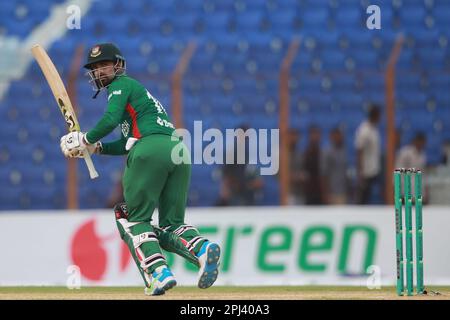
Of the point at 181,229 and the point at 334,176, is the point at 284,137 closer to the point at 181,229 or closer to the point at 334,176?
the point at 334,176

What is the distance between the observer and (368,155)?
11.8m

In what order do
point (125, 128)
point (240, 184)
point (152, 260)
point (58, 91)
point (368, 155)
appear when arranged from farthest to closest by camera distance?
1. point (368, 155)
2. point (240, 184)
3. point (58, 91)
4. point (125, 128)
5. point (152, 260)

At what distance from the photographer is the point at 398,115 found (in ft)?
43.7

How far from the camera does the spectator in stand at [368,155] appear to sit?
11.5m

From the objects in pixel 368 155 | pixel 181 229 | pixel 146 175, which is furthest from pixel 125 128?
pixel 368 155

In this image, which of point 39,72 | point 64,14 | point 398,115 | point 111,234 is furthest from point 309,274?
point 64,14

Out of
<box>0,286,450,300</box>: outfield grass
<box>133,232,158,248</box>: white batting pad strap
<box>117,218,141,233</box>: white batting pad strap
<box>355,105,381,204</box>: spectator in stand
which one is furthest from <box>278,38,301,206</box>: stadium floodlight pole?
<box>133,232,158,248</box>: white batting pad strap

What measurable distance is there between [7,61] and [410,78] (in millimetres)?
5354

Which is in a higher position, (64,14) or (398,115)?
(64,14)

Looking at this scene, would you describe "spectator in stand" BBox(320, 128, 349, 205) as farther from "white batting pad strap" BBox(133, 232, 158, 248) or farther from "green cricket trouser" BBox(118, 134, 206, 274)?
"white batting pad strap" BBox(133, 232, 158, 248)

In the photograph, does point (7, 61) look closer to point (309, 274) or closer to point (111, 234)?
point (111, 234)

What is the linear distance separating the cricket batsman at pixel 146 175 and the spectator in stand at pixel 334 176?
3617 mm

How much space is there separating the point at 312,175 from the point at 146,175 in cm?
396

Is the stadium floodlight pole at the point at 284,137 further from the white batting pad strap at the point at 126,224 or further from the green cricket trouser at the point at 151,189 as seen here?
the white batting pad strap at the point at 126,224
